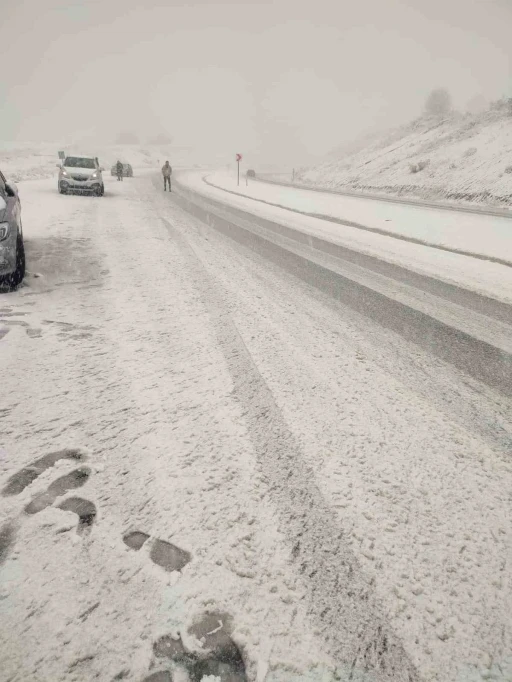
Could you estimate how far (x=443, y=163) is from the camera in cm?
2494

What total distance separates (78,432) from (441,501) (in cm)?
172

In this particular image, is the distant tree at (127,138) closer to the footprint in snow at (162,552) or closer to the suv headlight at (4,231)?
the suv headlight at (4,231)

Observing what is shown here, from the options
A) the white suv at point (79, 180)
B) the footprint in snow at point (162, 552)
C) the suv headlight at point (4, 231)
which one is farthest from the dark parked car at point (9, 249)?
the white suv at point (79, 180)

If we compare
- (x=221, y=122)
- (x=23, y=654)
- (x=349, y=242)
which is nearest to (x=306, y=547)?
(x=23, y=654)

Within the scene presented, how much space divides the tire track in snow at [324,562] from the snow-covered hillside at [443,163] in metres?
21.3

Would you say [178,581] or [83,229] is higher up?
[83,229]

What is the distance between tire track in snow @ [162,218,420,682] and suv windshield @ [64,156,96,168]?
14.5m

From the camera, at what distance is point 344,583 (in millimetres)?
1268

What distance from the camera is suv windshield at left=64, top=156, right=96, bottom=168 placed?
13625mm

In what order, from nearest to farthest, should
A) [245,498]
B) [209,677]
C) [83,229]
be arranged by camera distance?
1. [209,677]
2. [245,498]
3. [83,229]

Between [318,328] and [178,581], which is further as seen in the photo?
[318,328]

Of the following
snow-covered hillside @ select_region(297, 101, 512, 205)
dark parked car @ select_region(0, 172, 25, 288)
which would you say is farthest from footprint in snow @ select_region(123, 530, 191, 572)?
snow-covered hillside @ select_region(297, 101, 512, 205)

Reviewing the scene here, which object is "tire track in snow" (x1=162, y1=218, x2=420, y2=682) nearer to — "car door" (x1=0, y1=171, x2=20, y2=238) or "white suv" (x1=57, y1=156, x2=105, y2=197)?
"car door" (x1=0, y1=171, x2=20, y2=238)

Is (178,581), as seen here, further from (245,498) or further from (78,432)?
(78,432)
